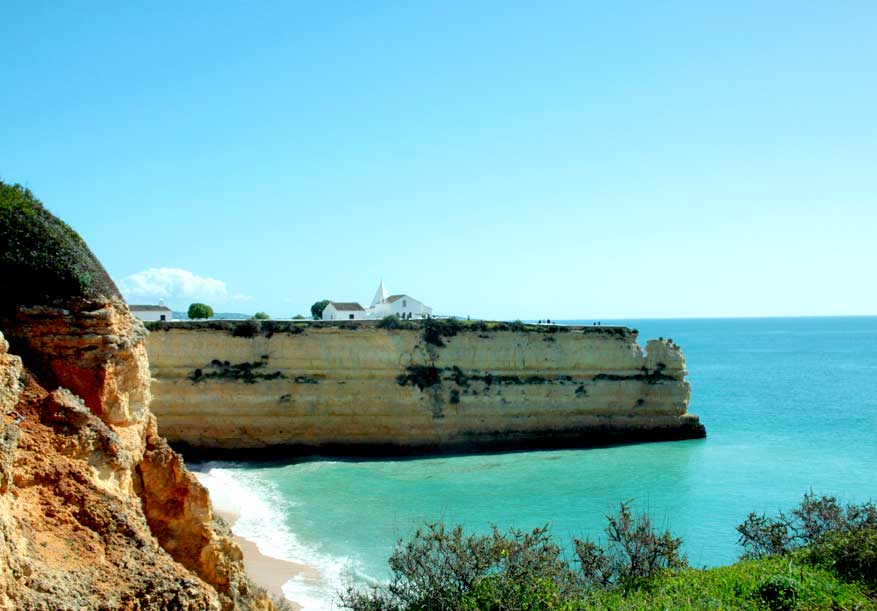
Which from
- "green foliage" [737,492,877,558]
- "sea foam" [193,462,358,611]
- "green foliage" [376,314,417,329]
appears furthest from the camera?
"green foliage" [376,314,417,329]

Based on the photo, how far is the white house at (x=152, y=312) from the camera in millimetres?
30500

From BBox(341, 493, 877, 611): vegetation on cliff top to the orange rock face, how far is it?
278cm

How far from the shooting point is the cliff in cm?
420

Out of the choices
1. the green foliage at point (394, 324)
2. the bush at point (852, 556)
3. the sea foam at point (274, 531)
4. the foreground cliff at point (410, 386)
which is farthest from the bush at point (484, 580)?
the green foliage at point (394, 324)

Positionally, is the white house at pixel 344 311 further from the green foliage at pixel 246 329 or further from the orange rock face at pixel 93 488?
the orange rock face at pixel 93 488

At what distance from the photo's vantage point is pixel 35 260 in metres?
5.91

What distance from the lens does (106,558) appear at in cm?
451

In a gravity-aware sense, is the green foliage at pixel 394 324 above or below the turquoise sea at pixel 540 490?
above

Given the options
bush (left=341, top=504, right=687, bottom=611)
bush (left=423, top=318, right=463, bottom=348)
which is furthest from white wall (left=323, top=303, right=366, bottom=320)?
bush (left=341, top=504, right=687, bottom=611)

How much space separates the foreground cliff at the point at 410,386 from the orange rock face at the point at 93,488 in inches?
805

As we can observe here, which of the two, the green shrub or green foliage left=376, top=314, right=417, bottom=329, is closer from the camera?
the green shrub

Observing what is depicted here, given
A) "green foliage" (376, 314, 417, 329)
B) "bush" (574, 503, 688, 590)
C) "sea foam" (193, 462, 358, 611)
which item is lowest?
"sea foam" (193, 462, 358, 611)

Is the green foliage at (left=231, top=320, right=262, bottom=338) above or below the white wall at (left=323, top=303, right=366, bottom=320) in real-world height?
below

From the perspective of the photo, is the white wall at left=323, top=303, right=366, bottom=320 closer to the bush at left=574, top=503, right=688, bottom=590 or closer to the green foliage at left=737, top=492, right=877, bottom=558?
the green foliage at left=737, top=492, right=877, bottom=558
